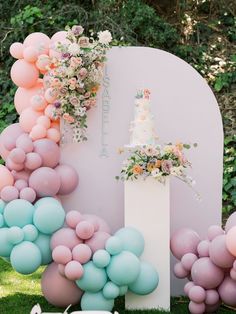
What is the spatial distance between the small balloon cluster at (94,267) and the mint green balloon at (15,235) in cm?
20

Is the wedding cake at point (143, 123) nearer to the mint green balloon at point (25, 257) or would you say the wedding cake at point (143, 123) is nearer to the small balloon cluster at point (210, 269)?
the small balloon cluster at point (210, 269)

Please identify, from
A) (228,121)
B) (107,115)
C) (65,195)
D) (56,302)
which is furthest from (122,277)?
(228,121)

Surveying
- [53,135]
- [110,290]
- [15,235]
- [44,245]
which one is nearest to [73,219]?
[44,245]

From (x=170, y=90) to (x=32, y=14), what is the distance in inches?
140

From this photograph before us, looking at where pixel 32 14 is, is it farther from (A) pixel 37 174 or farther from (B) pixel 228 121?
(A) pixel 37 174

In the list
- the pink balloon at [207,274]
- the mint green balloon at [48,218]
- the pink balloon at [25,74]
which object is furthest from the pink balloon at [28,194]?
the pink balloon at [207,274]

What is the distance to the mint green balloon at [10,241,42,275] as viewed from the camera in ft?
12.3

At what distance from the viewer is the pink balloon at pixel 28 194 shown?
13.0 feet

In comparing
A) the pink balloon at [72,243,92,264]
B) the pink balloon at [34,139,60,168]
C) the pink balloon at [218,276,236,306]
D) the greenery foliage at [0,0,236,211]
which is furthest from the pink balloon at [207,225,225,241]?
the greenery foliage at [0,0,236,211]

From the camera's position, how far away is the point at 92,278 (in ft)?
12.2

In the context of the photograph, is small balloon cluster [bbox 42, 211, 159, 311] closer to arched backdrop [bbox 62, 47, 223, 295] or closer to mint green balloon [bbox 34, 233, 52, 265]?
mint green balloon [bbox 34, 233, 52, 265]

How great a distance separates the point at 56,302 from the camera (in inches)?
155

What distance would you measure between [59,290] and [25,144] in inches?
36.7

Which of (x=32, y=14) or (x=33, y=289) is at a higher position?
(x=32, y=14)
